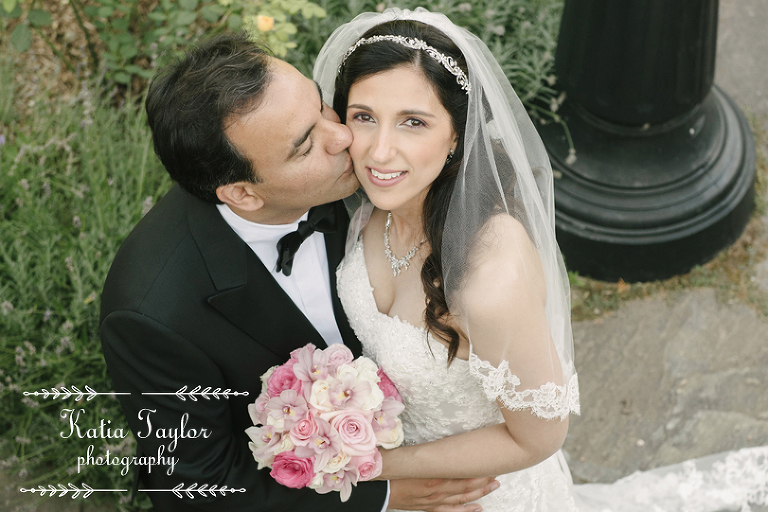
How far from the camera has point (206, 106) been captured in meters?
2.18

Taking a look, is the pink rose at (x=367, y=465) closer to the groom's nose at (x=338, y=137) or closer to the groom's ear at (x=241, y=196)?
the groom's ear at (x=241, y=196)

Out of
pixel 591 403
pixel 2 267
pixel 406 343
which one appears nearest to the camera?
pixel 406 343

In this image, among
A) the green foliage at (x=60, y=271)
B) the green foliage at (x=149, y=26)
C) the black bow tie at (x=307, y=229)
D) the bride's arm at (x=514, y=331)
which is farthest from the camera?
the green foliage at (x=149, y=26)

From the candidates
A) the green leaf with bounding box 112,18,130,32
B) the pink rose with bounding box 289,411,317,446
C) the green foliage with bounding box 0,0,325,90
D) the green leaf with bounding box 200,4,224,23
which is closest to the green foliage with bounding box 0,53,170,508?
the green foliage with bounding box 0,0,325,90

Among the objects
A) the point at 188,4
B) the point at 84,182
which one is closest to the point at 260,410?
the point at 84,182

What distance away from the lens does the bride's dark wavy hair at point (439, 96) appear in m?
2.17

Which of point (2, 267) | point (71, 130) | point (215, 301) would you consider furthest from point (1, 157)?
point (215, 301)

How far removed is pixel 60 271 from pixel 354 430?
2.18 metres

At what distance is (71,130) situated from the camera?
4.25 m

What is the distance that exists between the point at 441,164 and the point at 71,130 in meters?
2.94

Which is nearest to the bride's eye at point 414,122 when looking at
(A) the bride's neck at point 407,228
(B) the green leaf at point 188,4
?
(A) the bride's neck at point 407,228

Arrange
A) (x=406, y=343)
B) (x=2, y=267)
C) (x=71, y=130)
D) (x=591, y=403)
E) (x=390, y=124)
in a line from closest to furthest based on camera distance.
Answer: (x=390, y=124) → (x=406, y=343) → (x=2, y=267) → (x=591, y=403) → (x=71, y=130)

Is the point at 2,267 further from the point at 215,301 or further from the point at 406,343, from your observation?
the point at 406,343

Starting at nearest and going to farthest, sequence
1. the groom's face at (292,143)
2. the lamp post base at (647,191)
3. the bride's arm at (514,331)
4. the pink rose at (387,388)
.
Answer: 1. the bride's arm at (514,331)
2. the groom's face at (292,143)
3. the pink rose at (387,388)
4. the lamp post base at (647,191)
